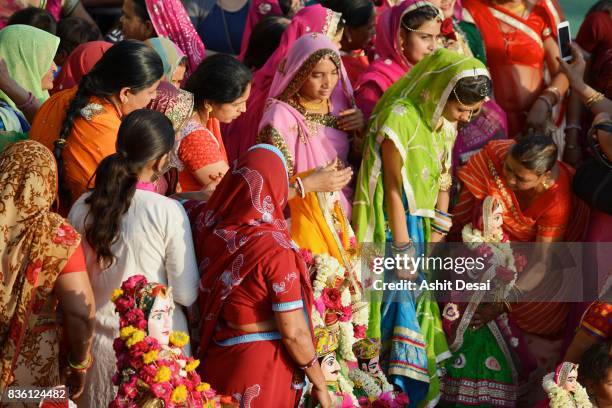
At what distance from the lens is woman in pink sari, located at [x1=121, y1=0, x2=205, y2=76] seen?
5.87m

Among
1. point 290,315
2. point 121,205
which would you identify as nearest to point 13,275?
point 121,205

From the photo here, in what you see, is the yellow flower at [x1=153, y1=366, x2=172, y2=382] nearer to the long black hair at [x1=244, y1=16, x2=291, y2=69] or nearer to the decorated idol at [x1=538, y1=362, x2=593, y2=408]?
the decorated idol at [x1=538, y1=362, x2=593, y2=408]

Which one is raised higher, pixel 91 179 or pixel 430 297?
pixel 91 179

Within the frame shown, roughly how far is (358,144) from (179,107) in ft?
3.53

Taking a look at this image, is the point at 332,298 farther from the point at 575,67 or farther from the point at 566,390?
the point at 575,67

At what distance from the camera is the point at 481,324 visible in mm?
5566

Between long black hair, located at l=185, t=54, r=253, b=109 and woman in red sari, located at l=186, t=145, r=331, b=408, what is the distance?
86 cm

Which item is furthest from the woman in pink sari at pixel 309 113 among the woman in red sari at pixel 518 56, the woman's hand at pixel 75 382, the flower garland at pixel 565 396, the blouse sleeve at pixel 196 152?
the woman's hand at pixel 75 382

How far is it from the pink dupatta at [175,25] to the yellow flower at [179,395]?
9.18 feet

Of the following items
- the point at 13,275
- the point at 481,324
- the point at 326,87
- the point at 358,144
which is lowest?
the point at 481,324

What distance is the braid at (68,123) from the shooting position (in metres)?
4.27

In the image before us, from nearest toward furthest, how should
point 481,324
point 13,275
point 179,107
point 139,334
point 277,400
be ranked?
point 139,334 < point 13,275 < point 277,400 < point 179,107 < point 481,324

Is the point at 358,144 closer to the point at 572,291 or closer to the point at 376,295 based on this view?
the point at 376,295

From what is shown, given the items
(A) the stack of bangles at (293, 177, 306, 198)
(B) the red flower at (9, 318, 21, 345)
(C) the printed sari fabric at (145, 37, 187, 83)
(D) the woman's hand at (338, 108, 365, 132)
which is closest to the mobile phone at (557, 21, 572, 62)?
(D) the woman's hand at (338, 108, 365, 132)
